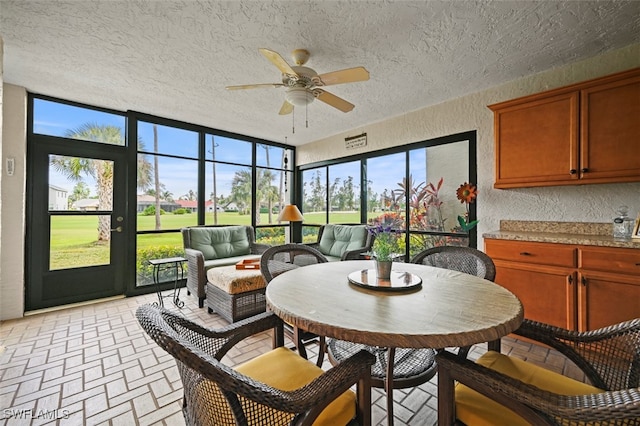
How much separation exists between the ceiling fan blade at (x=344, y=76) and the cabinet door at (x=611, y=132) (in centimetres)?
195

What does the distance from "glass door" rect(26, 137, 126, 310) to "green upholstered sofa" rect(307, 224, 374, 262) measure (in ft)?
9.89

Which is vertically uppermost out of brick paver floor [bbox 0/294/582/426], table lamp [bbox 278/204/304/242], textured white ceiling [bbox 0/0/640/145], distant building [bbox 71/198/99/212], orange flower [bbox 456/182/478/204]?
textured white ceiling [bbox 0/0/640/145]

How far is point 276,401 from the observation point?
73cm

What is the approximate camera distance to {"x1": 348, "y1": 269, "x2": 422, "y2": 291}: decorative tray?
4.38 ft

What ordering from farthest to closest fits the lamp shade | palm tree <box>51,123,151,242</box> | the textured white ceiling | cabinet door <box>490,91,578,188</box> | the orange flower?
the lamp shade
palm tree <box>51,123,151,242</box>
the orange flower
cabinet door <box>490,91,578,188</box>
the textured white ceiling

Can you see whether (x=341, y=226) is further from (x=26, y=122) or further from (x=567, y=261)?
(x=26, y=122)

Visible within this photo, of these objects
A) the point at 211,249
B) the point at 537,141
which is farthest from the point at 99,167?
the point at 537,141

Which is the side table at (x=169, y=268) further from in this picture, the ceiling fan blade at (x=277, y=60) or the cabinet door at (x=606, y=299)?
the cabinet door at (x=606, y=299)

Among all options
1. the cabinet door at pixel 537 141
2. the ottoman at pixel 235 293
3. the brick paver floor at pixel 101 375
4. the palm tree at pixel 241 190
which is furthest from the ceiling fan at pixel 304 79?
the palm tree at pixel 241 190

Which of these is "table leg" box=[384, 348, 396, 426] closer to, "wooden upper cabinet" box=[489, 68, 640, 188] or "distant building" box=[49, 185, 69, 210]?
"wooden upper cabinet" box=[489, 68, 640, 188]

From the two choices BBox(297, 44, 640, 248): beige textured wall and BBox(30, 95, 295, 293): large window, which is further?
BBox(30, 95, 295, 293): large window

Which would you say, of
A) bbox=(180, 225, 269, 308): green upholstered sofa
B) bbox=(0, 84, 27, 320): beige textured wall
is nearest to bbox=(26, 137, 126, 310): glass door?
bbox=(0, 84, 27, 320): beige textured wall

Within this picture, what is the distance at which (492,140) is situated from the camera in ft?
10.1

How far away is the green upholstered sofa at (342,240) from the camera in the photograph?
4.02m
